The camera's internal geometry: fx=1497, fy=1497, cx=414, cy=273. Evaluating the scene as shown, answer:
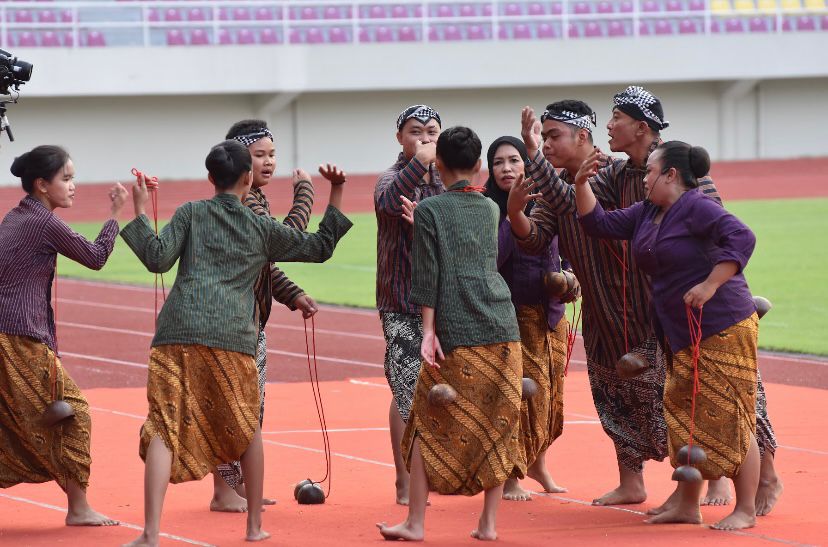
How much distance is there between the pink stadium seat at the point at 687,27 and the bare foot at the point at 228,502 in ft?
122

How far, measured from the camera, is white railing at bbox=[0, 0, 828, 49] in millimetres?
38562

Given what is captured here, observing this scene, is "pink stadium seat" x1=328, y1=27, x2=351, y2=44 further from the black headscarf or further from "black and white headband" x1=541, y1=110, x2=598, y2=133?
"black and white headband" x1=541, y1=110, x2=598, y2=133

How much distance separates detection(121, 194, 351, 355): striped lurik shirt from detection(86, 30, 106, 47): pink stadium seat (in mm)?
33341

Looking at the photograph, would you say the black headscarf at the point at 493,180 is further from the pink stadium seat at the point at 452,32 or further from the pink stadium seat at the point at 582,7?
the pink stadium seat at the point at 582,7

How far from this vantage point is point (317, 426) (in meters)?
10.0

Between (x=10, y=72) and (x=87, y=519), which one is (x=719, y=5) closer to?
(x=10, y=72)

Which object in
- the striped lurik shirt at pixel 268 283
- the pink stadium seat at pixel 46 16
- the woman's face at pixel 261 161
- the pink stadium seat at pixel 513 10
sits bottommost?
the striped lurik shirt at pixel 268 283

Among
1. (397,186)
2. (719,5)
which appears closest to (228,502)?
(397,186)

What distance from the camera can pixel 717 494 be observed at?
7.42 metres

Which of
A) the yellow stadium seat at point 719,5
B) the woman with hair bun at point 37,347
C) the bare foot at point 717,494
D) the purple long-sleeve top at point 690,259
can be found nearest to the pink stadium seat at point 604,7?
the yellow stadium seat at point 719,5

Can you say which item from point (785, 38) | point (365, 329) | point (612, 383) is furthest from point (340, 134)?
point (612, 383)

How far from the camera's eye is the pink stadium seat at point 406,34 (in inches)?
1622

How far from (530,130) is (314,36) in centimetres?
3448

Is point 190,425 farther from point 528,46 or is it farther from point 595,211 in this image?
point 528,46
